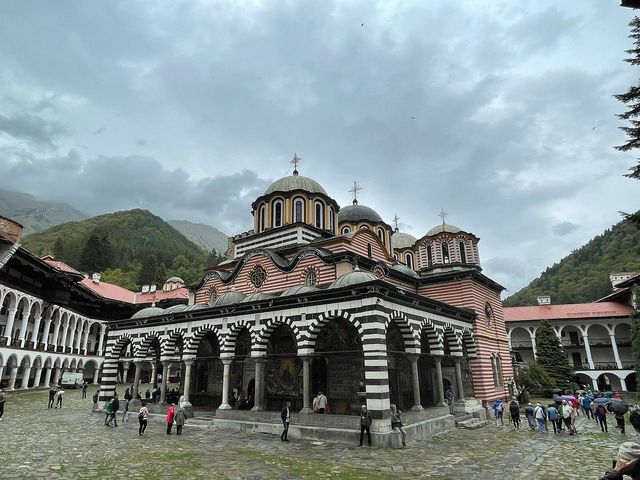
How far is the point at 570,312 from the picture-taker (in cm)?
4309

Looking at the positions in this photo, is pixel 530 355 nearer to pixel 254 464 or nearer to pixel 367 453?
pixel 367 453

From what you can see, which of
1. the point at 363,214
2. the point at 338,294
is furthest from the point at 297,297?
the point at 363,214

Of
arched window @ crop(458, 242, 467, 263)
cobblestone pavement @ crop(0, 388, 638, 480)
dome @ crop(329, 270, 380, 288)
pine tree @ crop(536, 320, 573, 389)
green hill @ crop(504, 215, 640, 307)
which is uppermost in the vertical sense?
green hill @ crop(504, 215, 640, 307)

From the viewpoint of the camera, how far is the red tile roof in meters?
40.5

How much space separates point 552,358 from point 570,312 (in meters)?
10.8

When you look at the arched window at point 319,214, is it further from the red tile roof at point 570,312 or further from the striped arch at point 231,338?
the red tile roof at point 570,312

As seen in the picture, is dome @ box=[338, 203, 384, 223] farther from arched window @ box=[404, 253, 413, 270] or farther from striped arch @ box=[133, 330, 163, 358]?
striped arch @ box=[133, 330, 163, 358]

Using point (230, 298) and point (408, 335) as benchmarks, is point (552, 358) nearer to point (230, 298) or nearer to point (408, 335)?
point (408, 335)

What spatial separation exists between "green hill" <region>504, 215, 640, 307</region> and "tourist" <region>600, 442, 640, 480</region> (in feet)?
227

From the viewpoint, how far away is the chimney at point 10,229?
30.0m

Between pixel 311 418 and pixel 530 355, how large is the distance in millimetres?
39067

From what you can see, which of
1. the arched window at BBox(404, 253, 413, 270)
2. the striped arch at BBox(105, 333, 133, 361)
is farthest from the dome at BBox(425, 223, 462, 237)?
the striped arch at BBox(105, 333, 133, 361)

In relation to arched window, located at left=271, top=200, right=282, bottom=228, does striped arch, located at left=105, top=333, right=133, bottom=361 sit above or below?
below

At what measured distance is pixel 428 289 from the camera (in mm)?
23750
